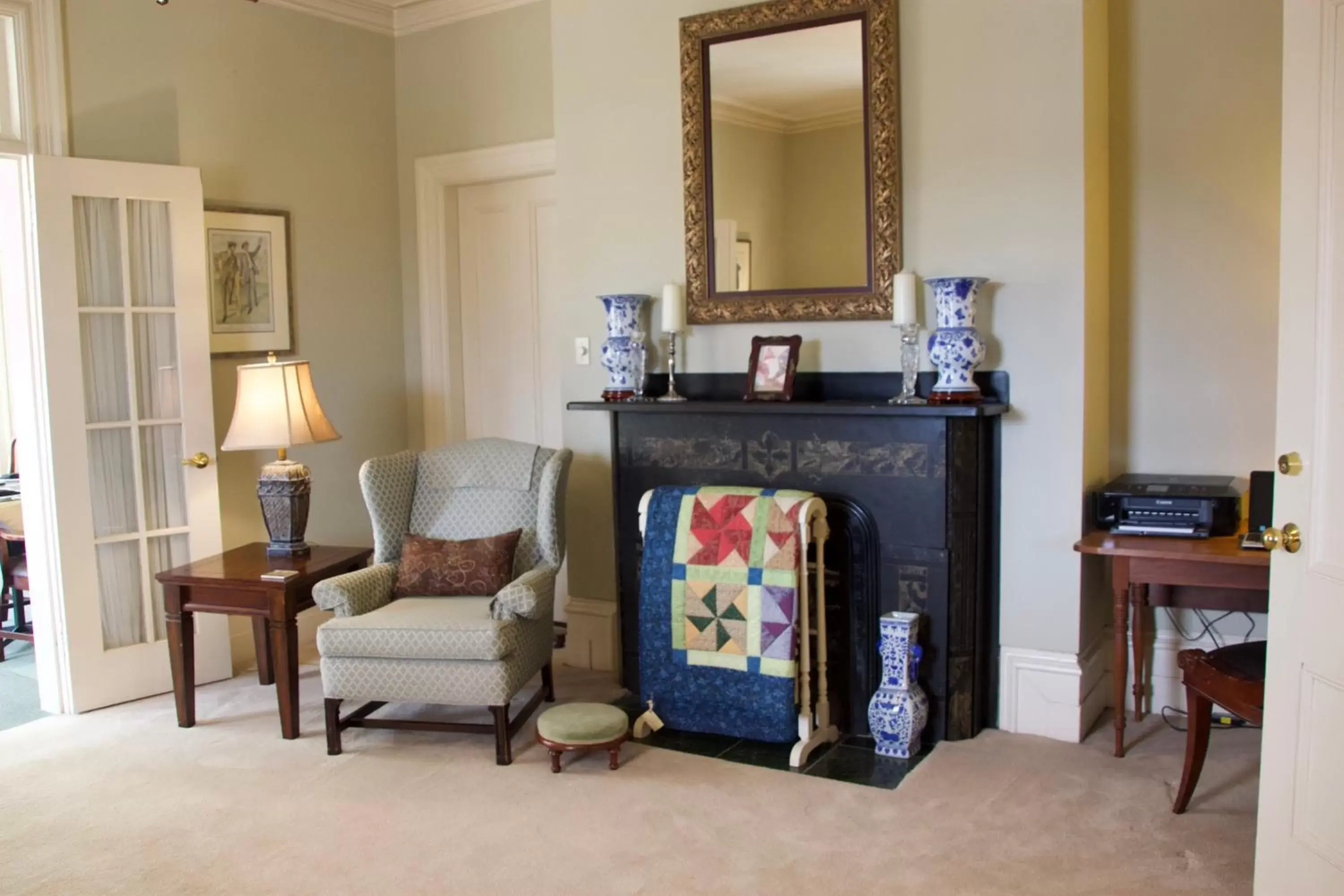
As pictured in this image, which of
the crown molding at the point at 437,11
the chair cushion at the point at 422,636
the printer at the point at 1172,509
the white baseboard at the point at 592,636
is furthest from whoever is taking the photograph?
the crown molding at the point at 437,11

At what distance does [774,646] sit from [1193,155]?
2053 millimetres

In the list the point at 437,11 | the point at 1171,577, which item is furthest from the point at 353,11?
the point at 1171,577

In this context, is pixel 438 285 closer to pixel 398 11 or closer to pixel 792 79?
pixel 398 11

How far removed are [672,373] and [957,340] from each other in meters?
1.08

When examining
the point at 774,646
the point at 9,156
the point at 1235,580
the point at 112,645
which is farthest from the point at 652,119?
the point at 112,645

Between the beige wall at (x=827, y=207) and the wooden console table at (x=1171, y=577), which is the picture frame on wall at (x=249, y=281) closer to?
the beige wall at (x=827, y=207)

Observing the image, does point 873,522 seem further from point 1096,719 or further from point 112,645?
point 112,645

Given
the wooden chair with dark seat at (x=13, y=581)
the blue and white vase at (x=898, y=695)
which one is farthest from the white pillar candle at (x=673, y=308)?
the wooden chair with dark seat at (x=13, y=581)

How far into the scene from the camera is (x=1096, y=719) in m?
3.84

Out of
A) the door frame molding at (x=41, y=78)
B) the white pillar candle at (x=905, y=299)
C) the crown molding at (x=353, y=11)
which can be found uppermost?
the crown molding at (x=353, y=11)

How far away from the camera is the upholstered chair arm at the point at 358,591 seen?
3.80 meters

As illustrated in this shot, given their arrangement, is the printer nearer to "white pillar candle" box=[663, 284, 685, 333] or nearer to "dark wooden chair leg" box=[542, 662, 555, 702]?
"white pillar candle" box=[663, 284, 685, 333]

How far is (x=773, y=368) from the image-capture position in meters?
3.93

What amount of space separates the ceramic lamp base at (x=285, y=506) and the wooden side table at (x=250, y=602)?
2.4 inches
